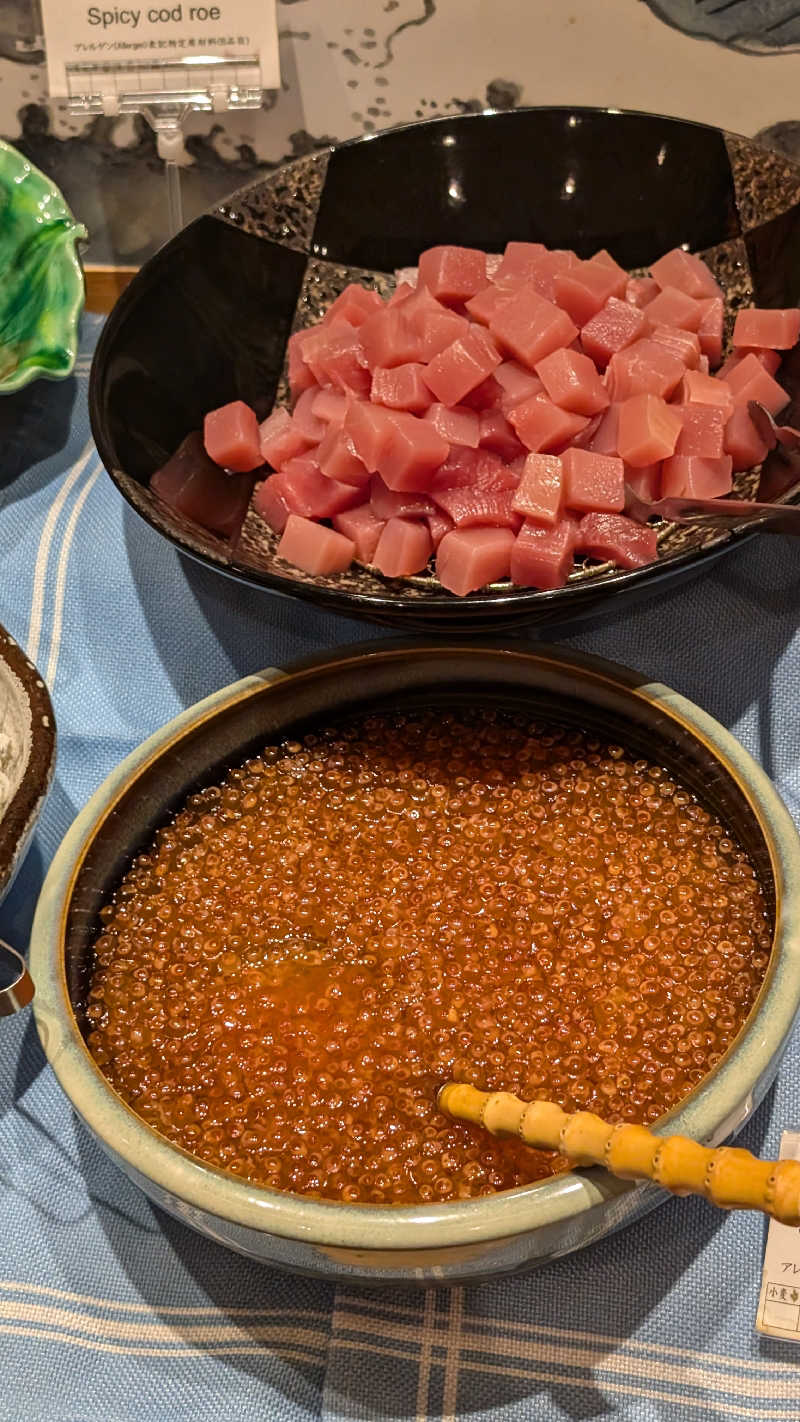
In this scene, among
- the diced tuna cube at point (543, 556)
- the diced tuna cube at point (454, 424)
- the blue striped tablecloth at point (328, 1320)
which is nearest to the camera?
the blue striped tablecloth at point (328, 1320)

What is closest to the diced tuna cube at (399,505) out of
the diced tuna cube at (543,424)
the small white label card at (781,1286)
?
the diced tuna cube at (543,424)

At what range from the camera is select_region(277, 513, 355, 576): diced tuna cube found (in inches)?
37.8

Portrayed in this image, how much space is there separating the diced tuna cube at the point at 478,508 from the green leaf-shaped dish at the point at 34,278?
417 mm

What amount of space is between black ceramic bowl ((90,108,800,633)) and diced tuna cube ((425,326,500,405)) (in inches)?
7.9

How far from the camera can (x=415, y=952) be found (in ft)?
2.59

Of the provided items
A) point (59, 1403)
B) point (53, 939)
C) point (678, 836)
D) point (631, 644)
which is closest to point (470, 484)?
point (631, 644)

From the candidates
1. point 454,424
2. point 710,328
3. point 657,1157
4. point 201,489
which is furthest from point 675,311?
point 657,1157

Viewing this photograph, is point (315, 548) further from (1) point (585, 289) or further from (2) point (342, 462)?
(1) point (585, 289)

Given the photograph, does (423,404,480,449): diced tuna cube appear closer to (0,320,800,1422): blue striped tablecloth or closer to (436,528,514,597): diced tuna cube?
(436,528,514,597): diced tuna cube

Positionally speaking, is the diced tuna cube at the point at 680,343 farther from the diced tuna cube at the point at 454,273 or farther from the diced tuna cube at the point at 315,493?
the diced tuna cube at the point at 315,493

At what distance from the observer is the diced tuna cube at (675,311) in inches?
42.2

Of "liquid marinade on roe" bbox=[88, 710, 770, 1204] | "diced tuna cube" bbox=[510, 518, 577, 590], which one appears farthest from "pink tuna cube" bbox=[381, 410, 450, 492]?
A: "liquid marinade on roe" bbox=[88, 710, 770, 1204]

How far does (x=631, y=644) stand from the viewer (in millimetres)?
998

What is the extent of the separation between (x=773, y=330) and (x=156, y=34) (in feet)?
2.17
